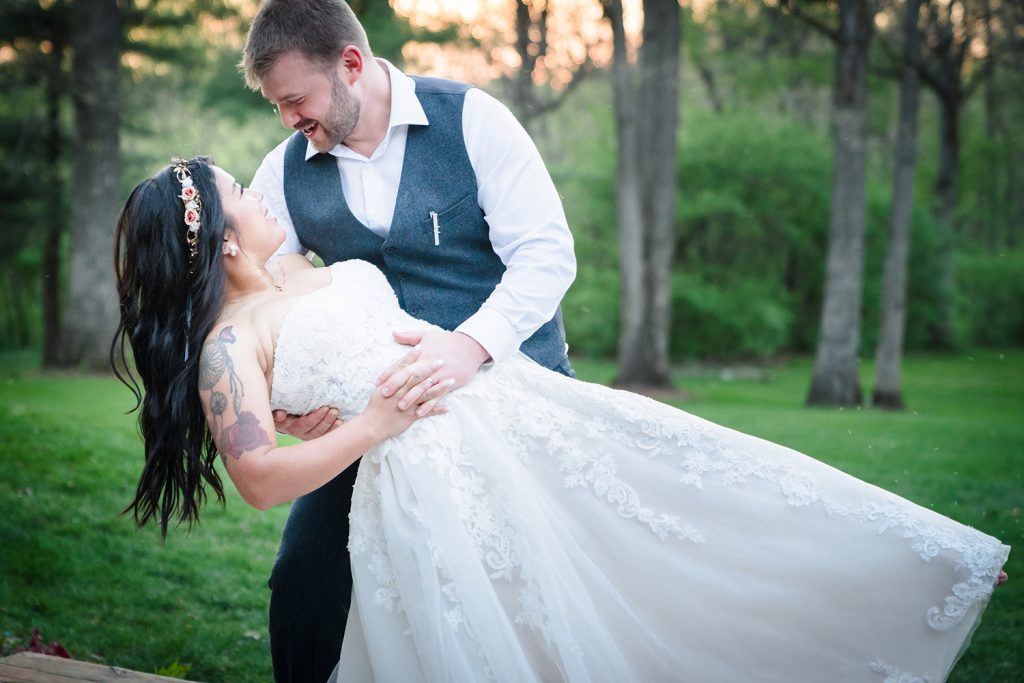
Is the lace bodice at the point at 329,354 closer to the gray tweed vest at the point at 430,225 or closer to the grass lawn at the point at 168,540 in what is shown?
the gray tweed vest at the point at 430,225

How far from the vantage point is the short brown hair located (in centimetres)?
270

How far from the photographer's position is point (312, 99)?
2.76 meters

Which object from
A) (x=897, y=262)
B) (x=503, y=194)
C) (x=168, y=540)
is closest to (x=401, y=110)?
(x=503, y=194)

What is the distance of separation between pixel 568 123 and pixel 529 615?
78.3 ft

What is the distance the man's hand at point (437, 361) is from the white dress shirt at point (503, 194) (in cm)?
13

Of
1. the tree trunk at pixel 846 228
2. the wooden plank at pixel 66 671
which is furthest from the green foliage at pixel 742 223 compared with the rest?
the wooden plank at pixel 66 671

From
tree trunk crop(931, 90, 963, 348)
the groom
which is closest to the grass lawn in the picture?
the groom

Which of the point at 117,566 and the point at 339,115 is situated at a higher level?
the point at 339,115

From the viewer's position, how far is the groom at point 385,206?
272 centimetres

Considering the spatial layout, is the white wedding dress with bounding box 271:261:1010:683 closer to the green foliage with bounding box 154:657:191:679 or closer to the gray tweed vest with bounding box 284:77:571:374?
the gray tweed vest with bounding box 284:77:571:374

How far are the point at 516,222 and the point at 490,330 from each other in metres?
0.39

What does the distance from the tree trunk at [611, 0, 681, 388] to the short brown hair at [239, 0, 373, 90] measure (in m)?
11.8

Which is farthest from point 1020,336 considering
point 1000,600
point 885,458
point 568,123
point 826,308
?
point 1000,600

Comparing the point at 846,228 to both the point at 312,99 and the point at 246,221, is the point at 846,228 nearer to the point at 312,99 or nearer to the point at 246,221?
the point at 312,99
